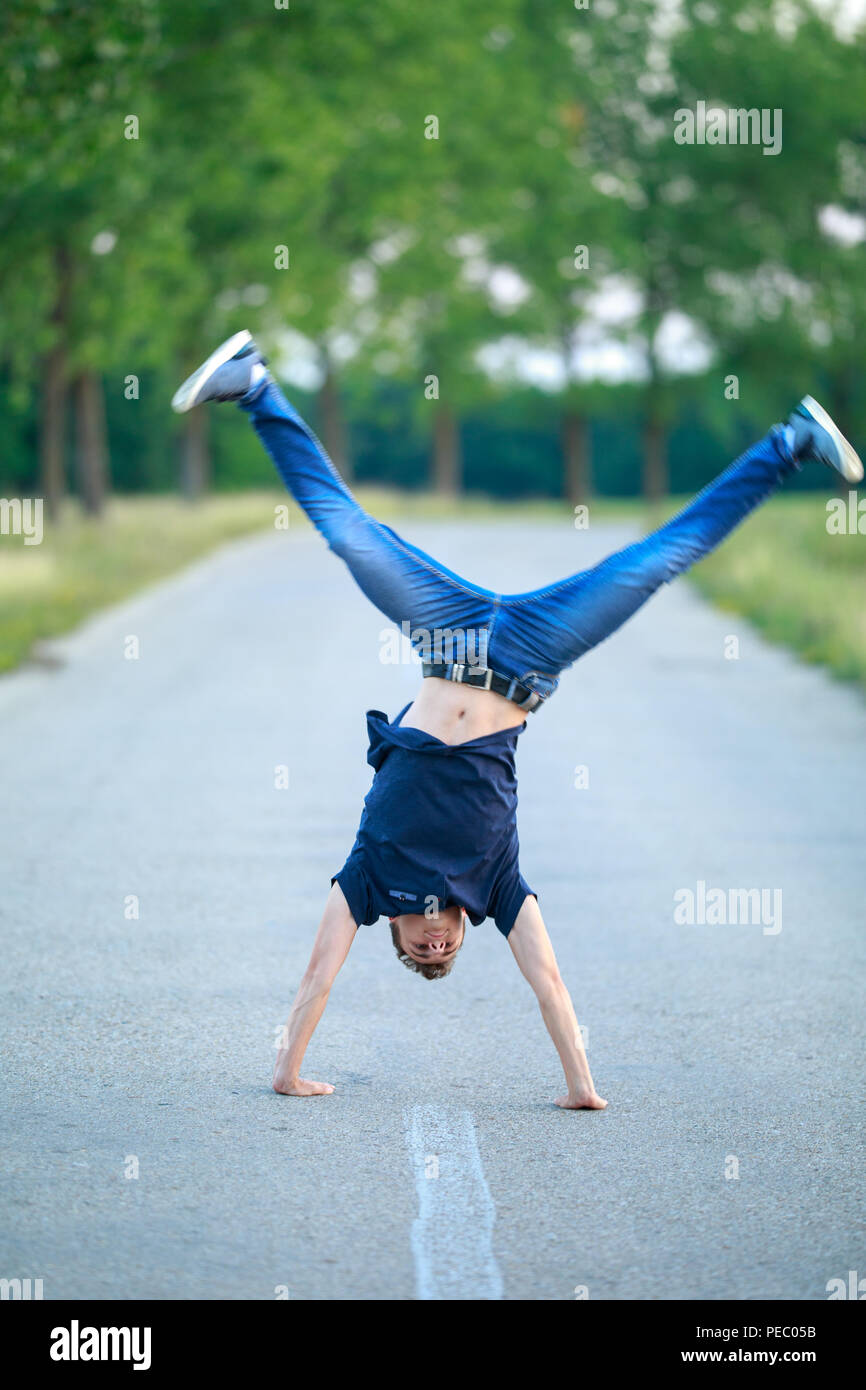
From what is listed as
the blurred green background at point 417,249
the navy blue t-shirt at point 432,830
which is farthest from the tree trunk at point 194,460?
the navy blue t-shirt at point 432,830

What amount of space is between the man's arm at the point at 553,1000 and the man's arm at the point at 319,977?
503mm

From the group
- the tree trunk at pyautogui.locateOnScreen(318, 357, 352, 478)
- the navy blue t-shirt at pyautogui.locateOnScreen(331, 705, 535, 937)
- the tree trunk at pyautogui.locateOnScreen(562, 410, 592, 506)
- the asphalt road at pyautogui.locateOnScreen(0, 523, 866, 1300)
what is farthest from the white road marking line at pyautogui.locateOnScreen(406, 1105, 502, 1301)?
the tree trunk at pyautogui.locateOnScreen(562, 410, 592, 506)

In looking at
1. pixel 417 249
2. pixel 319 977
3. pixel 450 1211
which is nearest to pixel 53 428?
pixel 417 249

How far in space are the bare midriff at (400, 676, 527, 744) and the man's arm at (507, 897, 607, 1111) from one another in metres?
0.56

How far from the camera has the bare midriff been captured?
5.14 meters

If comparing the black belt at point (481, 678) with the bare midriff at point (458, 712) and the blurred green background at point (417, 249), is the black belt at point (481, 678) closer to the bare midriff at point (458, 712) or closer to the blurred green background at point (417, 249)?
the bare midriff at point (458, 712)

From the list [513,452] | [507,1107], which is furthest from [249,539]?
[513,452]

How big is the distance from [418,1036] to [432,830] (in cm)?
124

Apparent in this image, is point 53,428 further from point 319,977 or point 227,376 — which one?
point 319,977

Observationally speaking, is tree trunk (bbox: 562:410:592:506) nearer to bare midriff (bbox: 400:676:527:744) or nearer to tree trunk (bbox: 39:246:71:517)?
tree trunk (bbox: 39:246:71:517)

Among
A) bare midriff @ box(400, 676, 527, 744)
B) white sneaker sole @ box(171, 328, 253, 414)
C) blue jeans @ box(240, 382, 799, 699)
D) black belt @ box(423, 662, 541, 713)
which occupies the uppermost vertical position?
white sneaker sole @ box(171, 328, 253, 414)

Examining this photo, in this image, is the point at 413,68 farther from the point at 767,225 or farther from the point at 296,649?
the point at 767,225

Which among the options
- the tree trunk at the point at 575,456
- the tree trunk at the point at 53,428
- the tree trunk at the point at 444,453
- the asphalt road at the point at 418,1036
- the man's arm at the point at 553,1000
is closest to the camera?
the asphalt road at the point at 418,1036

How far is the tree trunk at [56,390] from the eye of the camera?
2959cm
